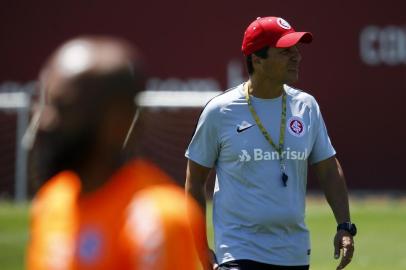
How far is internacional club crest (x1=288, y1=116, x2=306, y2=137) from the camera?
5953 millimetres

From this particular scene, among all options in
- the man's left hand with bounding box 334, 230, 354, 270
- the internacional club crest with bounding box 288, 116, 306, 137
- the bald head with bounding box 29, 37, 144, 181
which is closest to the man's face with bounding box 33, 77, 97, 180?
the bald head with bounding box 29, 37, 144, 181

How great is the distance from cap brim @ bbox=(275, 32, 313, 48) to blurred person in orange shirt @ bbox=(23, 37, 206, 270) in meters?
3.76

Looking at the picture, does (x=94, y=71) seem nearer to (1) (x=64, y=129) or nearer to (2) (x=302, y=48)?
(1) (x=64, y=129)

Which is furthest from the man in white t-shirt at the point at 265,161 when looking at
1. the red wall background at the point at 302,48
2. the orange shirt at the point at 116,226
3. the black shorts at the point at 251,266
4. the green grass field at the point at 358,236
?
the red wall background at the point at 302,48

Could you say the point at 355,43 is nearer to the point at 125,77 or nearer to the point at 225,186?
the point at 225,186

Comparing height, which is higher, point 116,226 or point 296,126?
point 116,226

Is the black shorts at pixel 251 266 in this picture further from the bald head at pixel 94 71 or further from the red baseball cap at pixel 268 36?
the bald head at pixel 94 71

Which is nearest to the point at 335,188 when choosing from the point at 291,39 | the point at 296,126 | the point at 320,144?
the point at 320,144

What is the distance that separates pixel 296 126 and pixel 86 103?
12.7 ft

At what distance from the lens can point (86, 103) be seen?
219 centimetres

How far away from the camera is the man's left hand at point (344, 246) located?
19.7 feet

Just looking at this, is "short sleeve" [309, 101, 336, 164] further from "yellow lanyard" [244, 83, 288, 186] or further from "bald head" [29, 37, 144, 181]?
"bald head" [29, 37, 144, 181]

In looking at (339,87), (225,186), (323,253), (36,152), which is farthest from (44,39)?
(36,152)

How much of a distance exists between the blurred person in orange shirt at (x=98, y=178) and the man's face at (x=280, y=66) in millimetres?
3784
